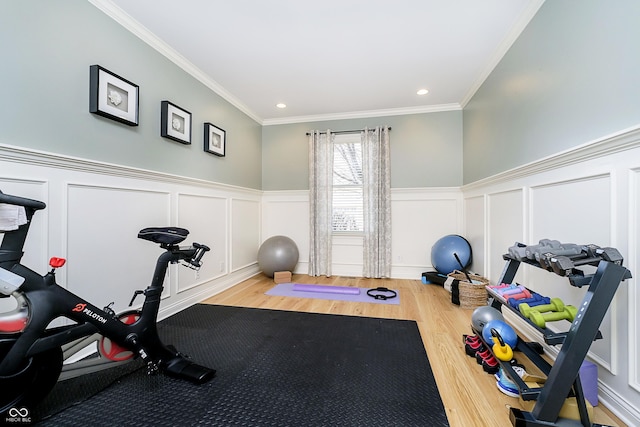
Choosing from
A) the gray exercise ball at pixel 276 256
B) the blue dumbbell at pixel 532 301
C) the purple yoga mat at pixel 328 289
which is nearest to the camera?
the blue dumbbell at pixel 532 301

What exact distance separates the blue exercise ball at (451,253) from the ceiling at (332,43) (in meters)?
1.91

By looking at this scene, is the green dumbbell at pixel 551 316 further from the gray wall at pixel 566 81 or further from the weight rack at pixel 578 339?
the gray wall at pixel 566 81

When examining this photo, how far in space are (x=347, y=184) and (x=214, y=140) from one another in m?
2.05

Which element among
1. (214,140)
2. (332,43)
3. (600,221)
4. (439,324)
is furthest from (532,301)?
(214,140)

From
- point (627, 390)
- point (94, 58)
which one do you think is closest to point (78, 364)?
point (94, 58)

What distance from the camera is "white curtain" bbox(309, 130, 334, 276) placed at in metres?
4.07

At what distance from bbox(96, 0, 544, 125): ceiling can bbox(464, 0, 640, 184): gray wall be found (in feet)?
1.01

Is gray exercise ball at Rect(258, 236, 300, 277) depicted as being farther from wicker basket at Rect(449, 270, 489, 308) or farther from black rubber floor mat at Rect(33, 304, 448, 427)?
wicker basket at Rect(449, 270, 489, 308)

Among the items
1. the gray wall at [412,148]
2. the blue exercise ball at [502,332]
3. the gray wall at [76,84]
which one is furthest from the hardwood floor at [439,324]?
the gray wall at [76,84]

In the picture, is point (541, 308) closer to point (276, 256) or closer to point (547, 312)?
point (547, 312)

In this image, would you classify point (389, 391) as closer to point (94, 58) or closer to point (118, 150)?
point (118, 150)

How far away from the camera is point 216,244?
124 inches

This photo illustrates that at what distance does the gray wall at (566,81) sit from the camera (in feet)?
4.05

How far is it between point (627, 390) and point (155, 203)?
3.28 meters
